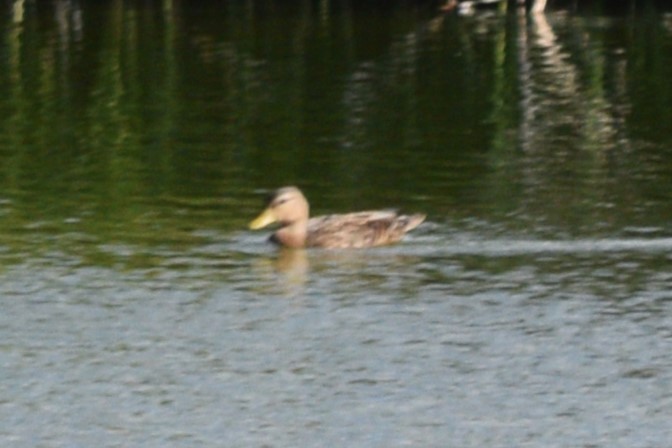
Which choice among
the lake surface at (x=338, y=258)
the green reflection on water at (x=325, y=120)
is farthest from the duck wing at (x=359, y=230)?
the green reflection on water at (x=325, y=120)

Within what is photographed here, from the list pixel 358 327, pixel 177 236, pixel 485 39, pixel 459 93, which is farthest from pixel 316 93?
pixel 358 327

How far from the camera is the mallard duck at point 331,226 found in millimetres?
17250

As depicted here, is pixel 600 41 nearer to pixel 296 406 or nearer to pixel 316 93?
pixel 316 93

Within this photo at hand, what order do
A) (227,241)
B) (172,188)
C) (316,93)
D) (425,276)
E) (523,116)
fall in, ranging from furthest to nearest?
(316,93), (523,116), (172,188), (227,241), (425,276)

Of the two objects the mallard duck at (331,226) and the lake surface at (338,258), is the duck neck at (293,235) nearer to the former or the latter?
the mallard duck at (331,226)

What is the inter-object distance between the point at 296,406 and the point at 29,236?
577 centimetres

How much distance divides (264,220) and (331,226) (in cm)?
59

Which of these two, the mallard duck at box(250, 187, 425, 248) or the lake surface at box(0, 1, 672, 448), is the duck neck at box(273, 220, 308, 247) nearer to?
the mallard duck at box(250, 187, 425, 248)

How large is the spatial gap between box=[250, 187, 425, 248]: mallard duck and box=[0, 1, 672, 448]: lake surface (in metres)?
0.14

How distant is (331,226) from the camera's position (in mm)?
17312

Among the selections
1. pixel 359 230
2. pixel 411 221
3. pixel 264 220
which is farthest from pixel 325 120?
pixel 359 230

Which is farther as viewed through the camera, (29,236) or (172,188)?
(172,188)

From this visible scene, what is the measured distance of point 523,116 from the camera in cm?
2566

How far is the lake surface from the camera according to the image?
40.6 ft
